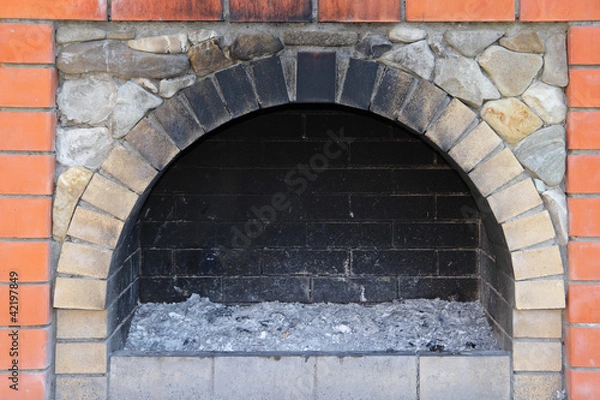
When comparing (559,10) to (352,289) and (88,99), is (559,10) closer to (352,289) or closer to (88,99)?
(352,289)

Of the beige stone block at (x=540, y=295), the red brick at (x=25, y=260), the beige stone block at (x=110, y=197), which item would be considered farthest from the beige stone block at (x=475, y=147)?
the red brick at (x=25, y=260)

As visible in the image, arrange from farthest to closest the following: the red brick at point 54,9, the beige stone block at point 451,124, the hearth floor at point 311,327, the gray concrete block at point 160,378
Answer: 1. the hearth floor at point 311,327
2. the gray concrete block at point 160,378
3. the beige stone block at point 451,124
4. the red brick at point 54,9

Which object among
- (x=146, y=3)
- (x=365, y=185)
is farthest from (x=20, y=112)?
(x=365, y=185)

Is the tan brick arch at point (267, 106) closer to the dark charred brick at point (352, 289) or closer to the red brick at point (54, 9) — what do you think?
the red brick at point (54, 9)

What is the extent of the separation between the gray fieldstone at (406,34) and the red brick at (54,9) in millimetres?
1221

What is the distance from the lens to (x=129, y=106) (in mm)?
2750

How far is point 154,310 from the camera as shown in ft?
11.8

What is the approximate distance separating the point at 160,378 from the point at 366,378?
93cm

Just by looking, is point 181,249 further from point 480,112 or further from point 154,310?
point 480,112

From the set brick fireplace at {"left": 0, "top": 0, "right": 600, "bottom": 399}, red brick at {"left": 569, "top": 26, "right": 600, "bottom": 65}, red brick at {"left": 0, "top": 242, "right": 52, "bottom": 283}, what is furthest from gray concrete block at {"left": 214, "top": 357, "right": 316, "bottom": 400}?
red brick at {"left": 569, "top": 26, "right": 600, "bottom": 65}

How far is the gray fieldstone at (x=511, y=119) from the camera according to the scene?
9.05 feet

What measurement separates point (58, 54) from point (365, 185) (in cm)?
177

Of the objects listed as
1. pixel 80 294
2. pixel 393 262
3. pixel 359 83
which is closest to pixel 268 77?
pixel 359 83

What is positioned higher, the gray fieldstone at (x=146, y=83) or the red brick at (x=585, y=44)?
the red brick at (x=585, y=44)
